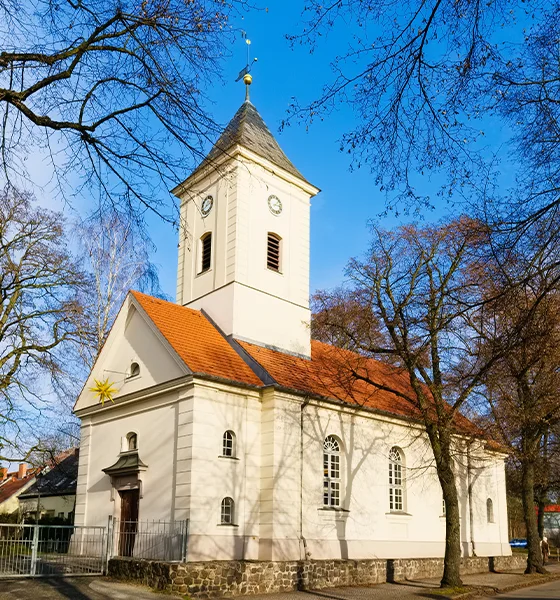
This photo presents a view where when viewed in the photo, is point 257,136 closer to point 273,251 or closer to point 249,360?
point 273,251

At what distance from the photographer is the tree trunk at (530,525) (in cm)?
2559

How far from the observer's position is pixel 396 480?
24.0 metres

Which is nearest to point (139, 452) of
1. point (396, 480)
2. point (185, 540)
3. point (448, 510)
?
point (185, 540)

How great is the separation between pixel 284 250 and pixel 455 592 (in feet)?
43.4

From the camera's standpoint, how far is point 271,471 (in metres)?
19.0

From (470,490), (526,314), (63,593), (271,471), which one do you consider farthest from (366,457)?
(526,314)

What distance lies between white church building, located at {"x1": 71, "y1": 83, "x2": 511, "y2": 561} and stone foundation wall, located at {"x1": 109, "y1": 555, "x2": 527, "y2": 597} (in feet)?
2.02

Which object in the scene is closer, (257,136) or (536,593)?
(536,593)

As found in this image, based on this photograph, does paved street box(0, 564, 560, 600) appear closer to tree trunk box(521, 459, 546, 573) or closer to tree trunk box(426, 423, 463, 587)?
tree trunk box(426, 423, 463, 587)

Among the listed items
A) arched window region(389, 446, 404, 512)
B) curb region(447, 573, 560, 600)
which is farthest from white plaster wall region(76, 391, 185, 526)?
arched window region(389, 446, 404, 512)

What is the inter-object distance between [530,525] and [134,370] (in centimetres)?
1707

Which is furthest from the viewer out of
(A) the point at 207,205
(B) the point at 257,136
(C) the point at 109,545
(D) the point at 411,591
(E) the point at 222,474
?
(B) the point at 257,136

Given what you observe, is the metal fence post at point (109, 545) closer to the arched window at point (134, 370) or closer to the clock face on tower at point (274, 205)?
the arched window at point (134, 370)

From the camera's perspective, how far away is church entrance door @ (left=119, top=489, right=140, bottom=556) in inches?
751
